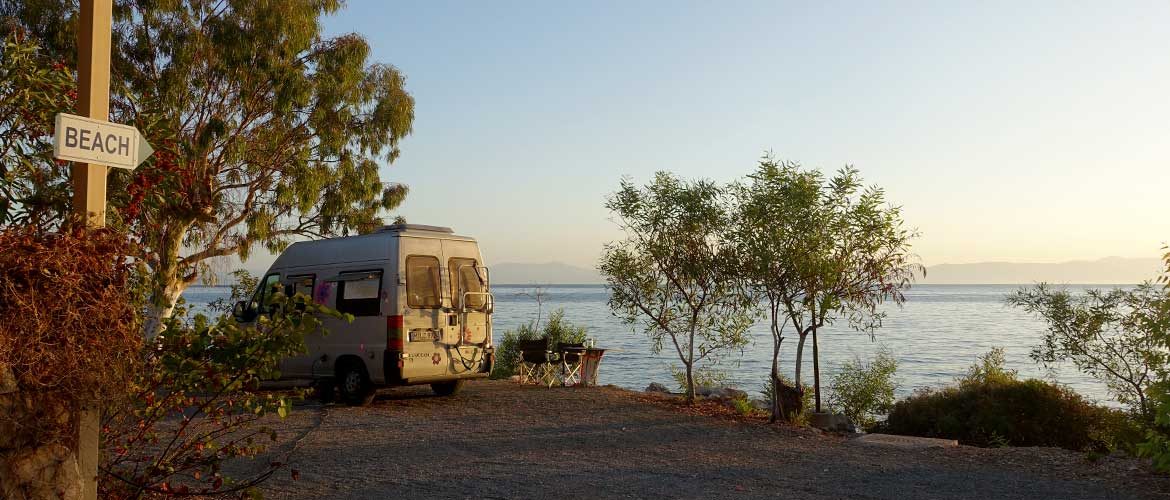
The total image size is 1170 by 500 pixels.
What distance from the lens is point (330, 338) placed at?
1202 cm

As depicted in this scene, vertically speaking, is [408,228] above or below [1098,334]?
above

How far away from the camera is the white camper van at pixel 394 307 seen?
11281mm

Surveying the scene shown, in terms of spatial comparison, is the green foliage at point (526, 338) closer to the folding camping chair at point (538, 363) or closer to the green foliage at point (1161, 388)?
the folding camping chair at point (538, 363)

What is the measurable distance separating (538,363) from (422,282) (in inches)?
155

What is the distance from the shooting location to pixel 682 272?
1256cm

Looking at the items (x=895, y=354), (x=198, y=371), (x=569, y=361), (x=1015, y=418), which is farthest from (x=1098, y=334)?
(x=895, y=354)

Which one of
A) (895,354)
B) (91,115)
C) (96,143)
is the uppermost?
(91,115)

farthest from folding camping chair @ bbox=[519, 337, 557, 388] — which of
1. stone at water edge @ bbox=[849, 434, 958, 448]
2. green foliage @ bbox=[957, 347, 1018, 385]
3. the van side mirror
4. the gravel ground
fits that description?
green foliage @ bbox=[957, 347, 1018, 385]

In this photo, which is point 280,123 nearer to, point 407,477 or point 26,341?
point 407,477

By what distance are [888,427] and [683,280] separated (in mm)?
4085

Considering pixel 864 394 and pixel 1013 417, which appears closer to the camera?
pixel 1013 417

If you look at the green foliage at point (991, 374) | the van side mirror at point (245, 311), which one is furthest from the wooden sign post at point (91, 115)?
the green foliage at point (991, 374)

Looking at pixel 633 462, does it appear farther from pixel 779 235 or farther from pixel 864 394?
pixel 864 394

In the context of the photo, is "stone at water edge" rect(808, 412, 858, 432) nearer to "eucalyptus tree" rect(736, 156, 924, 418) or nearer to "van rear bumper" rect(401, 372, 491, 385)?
"eucalyptus tree" rect(736, 156, 924, 418)
